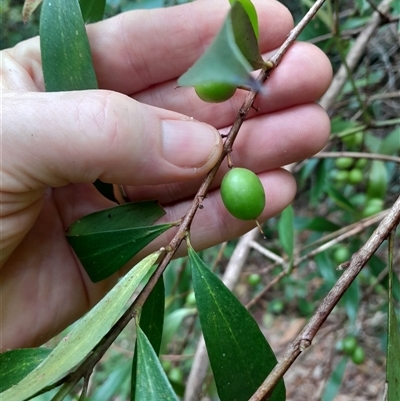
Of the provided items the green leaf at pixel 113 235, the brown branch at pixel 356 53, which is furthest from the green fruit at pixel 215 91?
the brown branch at pixel 356 53

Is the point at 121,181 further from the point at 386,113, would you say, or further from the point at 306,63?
the point at 386,113

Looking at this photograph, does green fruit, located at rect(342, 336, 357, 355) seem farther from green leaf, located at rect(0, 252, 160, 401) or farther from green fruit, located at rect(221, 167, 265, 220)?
green leaf, located at rect(0, 252, 160, 401)

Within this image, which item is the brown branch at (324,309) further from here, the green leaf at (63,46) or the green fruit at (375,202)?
the green fruit at (375,202)

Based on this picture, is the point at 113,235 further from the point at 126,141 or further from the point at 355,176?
the point at 355,176

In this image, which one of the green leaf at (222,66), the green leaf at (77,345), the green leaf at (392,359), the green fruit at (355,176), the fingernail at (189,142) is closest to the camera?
the green leaf at (222,66)

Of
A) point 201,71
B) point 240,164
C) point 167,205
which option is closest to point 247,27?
point 201,71

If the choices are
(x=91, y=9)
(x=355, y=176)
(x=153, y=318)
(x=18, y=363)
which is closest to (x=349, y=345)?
(x=355, y=176)
